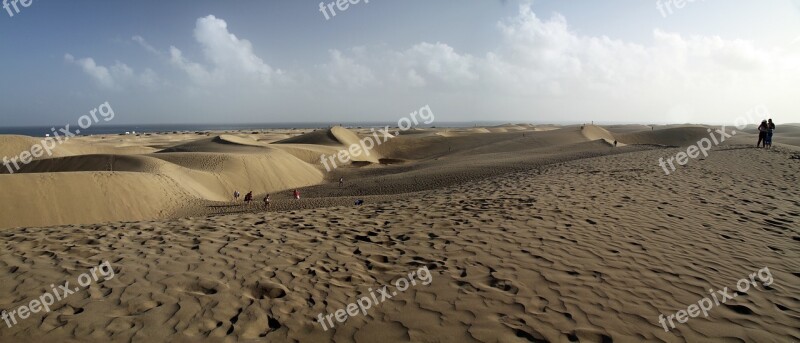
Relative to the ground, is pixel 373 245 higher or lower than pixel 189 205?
higher

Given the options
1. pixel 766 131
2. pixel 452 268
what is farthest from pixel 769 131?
pixel 452 268

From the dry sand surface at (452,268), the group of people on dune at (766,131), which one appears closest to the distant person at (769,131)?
the group of people on dune at (766,131)

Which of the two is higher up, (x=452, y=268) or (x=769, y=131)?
(x=769, y=131)

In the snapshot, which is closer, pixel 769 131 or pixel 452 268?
pixel 452 268

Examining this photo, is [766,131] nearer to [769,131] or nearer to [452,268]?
[769,131]

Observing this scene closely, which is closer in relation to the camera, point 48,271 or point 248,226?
point 48,271

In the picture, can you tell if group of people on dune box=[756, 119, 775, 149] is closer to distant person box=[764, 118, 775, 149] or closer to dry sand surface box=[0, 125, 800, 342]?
distant person box=[764, 118, 775, 149]

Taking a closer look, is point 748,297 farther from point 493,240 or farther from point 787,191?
point 787,191

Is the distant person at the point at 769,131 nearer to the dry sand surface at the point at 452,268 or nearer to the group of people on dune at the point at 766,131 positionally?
the group of people on dune at the point at 766,131

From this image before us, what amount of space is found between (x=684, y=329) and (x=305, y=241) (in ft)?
18.1

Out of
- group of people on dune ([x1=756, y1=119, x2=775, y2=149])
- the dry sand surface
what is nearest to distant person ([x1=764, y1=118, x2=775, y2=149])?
group of people on dune ([x1=756, y1=119, x2=775, y2=149])

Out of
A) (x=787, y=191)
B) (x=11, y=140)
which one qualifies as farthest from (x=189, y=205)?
(x=11, y=140)

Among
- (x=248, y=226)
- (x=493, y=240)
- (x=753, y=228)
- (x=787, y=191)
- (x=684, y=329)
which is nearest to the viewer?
(x=684, y=329)

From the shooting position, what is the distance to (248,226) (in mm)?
8133
